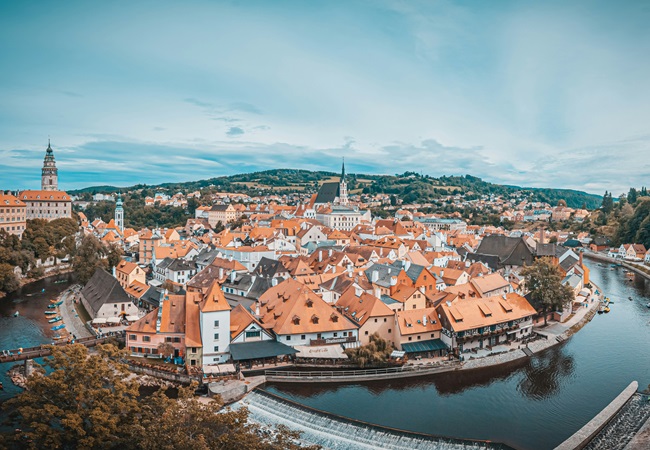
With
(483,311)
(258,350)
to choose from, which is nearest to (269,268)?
(258,350)

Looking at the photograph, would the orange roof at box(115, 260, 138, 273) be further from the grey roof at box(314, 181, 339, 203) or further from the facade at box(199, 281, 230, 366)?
the grey roof at box(314, 181, 339, 203)

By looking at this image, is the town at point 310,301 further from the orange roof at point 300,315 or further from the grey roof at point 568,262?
the grey roof at point 568,262

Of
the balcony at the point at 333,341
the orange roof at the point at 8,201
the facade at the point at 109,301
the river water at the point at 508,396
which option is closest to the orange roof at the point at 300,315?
the balcony at the point at 333,341

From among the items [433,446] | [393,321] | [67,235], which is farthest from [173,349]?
[67,235]

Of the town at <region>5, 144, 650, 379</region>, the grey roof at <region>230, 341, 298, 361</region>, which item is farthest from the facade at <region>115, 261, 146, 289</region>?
the grey roof at <region>230, 341, 298, 361</region>

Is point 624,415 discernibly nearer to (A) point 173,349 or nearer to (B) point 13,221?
(A) point 173,349

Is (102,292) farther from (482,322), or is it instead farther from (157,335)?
(482,322)
